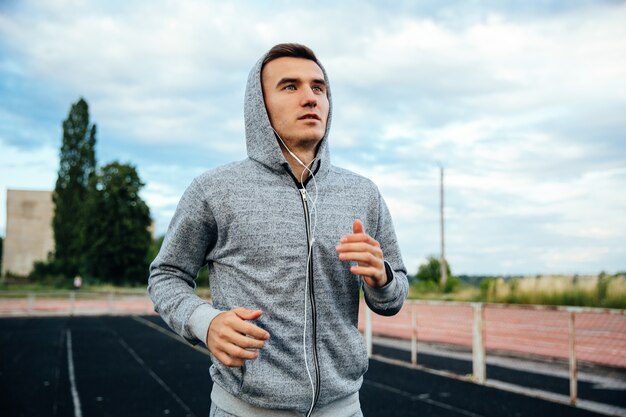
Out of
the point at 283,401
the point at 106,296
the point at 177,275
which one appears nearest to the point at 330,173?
the point at 177,275

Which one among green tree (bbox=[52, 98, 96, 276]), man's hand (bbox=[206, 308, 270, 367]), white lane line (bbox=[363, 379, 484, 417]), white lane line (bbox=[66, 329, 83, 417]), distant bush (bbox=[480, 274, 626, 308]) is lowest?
white lane line (bbox=[66, 329, 83, 417])

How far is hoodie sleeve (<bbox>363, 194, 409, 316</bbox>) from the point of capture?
1501mm

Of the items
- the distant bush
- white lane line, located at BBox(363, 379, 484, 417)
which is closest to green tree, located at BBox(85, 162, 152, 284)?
the distant bush

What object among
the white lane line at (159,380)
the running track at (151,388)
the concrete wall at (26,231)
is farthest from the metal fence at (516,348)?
the concrete wall at (26,231)

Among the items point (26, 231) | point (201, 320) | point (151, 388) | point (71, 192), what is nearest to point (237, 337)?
point (201, 320)

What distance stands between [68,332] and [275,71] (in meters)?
16.3

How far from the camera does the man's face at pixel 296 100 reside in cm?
165

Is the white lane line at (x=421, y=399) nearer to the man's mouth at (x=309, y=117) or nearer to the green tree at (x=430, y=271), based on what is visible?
the man's mouth at (x=309, y=117)

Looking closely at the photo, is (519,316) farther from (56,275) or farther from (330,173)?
(56,275)

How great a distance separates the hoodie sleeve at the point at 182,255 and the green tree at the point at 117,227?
42023 mm

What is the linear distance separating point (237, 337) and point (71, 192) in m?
45.6

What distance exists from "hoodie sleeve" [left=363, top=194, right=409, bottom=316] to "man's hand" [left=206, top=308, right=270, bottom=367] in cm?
37

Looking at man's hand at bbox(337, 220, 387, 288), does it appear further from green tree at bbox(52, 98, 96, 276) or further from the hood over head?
green tree at bbox(52, 98, 96, 276)

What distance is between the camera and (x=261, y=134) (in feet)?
5.58
